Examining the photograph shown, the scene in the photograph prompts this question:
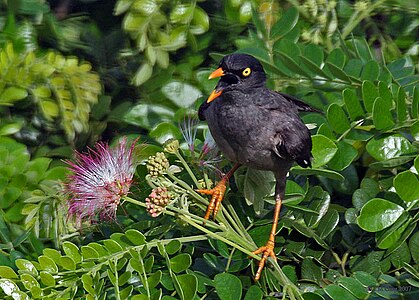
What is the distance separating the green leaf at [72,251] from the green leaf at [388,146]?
641 mm

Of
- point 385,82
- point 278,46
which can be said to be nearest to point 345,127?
point 385,82

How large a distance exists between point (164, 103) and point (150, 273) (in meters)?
0.74

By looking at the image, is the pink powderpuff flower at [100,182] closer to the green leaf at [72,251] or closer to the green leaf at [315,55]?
the green leaf at [72,251]

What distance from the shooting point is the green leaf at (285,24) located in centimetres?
212

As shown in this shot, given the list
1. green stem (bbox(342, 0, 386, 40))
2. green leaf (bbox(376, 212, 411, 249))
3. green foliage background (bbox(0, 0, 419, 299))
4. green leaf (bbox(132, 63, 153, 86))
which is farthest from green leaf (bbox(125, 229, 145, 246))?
green stem (bbox(342, 0, 386, 40))

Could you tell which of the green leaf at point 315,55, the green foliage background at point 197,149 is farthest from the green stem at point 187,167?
the green leaf at point 315,55

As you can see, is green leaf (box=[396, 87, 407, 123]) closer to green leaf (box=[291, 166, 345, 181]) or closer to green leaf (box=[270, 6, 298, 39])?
green leaf (box=[291, 166, 345, 181])

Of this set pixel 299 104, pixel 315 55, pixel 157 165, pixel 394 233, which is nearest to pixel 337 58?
pixel 315 55

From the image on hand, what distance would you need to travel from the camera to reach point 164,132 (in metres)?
1.90

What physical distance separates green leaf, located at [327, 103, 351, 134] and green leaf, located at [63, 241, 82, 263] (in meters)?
0.61

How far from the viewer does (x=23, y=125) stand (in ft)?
8.16

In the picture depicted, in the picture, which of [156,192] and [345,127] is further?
[345,127]

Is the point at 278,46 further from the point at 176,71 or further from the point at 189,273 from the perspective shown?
the point at 189,273

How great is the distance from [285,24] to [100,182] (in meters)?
0.77
